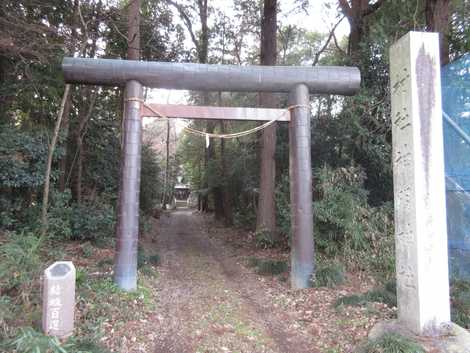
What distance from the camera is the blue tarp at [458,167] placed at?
567 centimetres

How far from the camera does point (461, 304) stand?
4723 mm

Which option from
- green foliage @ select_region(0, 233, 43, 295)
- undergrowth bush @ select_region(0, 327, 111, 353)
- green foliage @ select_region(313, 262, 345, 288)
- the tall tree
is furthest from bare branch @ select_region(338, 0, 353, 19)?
undergrowth bush @ select_region(0, 327, 111, 353)

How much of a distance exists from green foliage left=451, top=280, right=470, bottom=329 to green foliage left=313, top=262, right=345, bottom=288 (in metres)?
1.76

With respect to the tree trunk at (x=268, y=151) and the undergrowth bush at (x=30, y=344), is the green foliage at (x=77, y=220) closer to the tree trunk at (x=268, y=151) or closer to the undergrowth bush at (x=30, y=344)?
the tree trunk at (x=268, y=151)

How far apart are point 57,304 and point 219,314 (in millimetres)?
2375

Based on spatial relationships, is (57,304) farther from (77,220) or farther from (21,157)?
(77,220)

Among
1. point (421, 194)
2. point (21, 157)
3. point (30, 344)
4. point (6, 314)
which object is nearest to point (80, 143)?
point (21, 157)

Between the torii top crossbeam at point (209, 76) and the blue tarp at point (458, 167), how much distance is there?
1827mm

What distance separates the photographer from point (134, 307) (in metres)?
5.01

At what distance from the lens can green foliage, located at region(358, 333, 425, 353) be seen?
3.31 meters

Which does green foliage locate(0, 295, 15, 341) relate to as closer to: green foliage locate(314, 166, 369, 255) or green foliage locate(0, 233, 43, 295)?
green foliage locate(0, 233, 43, 295)

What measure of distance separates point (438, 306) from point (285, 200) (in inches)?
185

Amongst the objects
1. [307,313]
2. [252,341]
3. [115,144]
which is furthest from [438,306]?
[115,144]

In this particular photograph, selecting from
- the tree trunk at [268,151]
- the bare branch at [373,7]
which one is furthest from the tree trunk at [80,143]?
the bare branch at [373,7]
